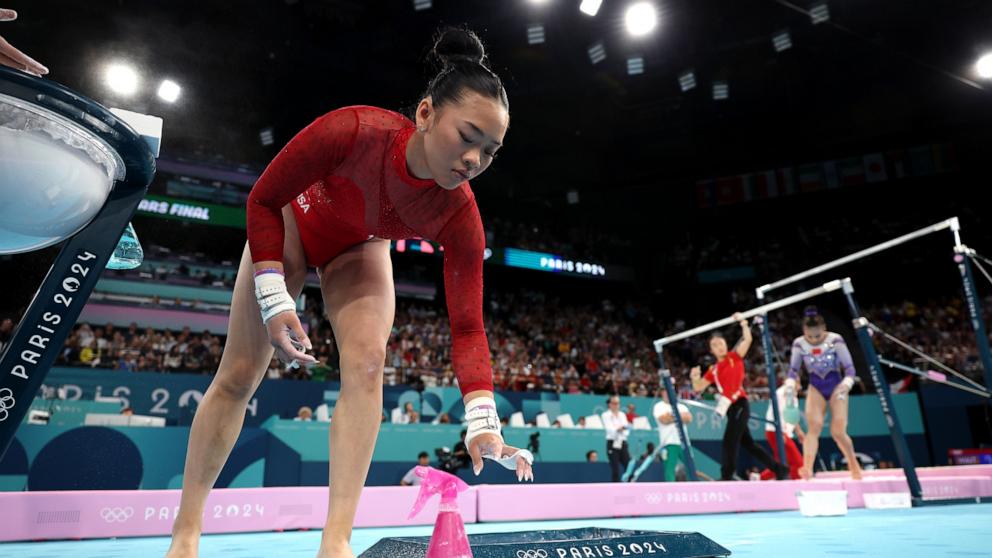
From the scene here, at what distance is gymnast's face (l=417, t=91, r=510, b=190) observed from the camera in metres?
1.75

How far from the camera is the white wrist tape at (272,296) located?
1.67 m

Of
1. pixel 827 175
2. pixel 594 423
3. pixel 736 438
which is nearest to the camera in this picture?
pixel 736 438

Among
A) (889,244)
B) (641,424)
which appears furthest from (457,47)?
(641,424)

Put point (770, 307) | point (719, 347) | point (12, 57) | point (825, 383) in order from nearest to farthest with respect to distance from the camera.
Answer: point (12, 57) → point (770, 307) → point (825, 383) → point (719, 347)

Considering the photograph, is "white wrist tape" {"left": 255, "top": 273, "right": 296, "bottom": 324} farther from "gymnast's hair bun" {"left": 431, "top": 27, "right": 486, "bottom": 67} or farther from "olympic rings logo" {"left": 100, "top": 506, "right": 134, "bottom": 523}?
"olympic rings logo" {"left": 100, "top": 506, "right": 134, "bottom": 523}

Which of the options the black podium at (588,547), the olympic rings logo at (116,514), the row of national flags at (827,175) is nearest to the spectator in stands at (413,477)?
the olympic rings logo at (116,514)

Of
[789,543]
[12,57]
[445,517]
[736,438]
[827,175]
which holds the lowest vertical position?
[789,543]

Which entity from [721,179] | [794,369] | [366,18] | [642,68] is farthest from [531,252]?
[794,369]

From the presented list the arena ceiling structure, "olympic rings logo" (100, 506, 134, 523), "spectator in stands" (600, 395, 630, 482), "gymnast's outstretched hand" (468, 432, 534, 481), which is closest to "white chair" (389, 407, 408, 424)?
"spectator in stands" (600, 395, 630, 482)

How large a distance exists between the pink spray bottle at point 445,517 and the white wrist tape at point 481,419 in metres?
0.12

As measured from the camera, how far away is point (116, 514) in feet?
13.2

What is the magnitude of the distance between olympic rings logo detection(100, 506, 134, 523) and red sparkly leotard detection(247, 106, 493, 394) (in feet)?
9.68

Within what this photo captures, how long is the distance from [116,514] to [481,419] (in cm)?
335

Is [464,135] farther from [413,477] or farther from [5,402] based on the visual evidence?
[413,477]
